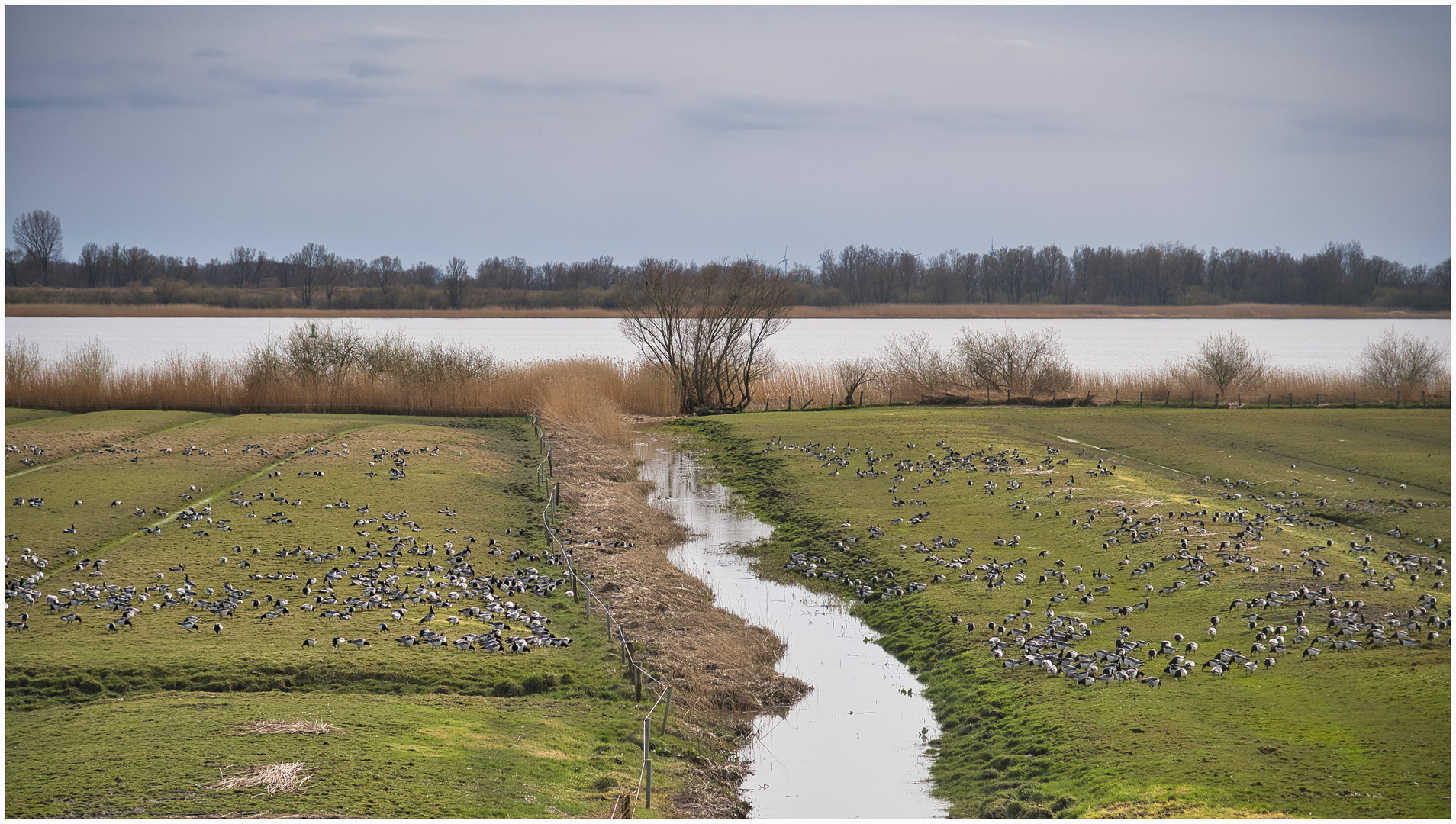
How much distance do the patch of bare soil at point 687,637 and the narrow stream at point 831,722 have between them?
221 millimetres

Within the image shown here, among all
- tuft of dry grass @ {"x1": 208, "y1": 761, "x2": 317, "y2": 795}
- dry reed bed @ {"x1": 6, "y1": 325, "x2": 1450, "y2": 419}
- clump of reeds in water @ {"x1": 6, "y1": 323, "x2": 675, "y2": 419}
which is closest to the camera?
tuft of dry grass @ {"x1": 208, "y1": 761, "x2": 317, "y2": 795}

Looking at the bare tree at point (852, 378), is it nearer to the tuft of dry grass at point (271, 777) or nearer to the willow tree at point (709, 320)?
the willow tree at point (709, 320)

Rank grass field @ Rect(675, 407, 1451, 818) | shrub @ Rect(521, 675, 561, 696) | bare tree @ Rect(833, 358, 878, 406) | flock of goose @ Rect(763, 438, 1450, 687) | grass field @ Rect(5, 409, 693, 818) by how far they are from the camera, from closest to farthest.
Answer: grass field @ Rect(5, 409, 693, 818)
grass field @ Rect(675, 407, 1451, 818)
shrub @ Rect(521, 675, 561, 696)
flock of goose @ Rect(763, 438, 1450, 687)
bare tree @ Rect(833, 358, 878, 406)

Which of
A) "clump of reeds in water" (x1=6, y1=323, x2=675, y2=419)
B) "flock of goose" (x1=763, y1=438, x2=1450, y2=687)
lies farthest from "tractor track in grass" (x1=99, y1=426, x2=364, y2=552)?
"flock of goose" (x1=763, y1=438, x2=1450, y2=687)

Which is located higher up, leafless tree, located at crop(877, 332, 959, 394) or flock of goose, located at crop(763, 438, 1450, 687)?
leafless tree, located at crop(877, 332, 959, 394)

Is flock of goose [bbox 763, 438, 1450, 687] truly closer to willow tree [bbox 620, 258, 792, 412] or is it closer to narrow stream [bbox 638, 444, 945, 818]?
narrow stream [bbox 638, 444, 945, 818]

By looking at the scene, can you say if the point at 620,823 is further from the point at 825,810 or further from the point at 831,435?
the point at 831,435

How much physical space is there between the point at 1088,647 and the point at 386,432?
1915 cm

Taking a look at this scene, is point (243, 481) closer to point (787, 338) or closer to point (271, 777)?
point (271, 777)

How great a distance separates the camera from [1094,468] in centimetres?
1958

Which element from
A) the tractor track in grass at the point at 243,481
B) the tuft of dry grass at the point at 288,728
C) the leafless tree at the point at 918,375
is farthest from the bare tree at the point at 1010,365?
the tuft of dry grass at the point at 288,728

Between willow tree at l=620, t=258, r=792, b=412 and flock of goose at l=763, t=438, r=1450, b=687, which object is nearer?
flock of goose at l=763, t=438, r=1450, b=687

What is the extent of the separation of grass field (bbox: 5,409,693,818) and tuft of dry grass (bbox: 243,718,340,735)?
6 centimetres

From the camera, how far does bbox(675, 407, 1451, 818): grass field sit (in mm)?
7375
